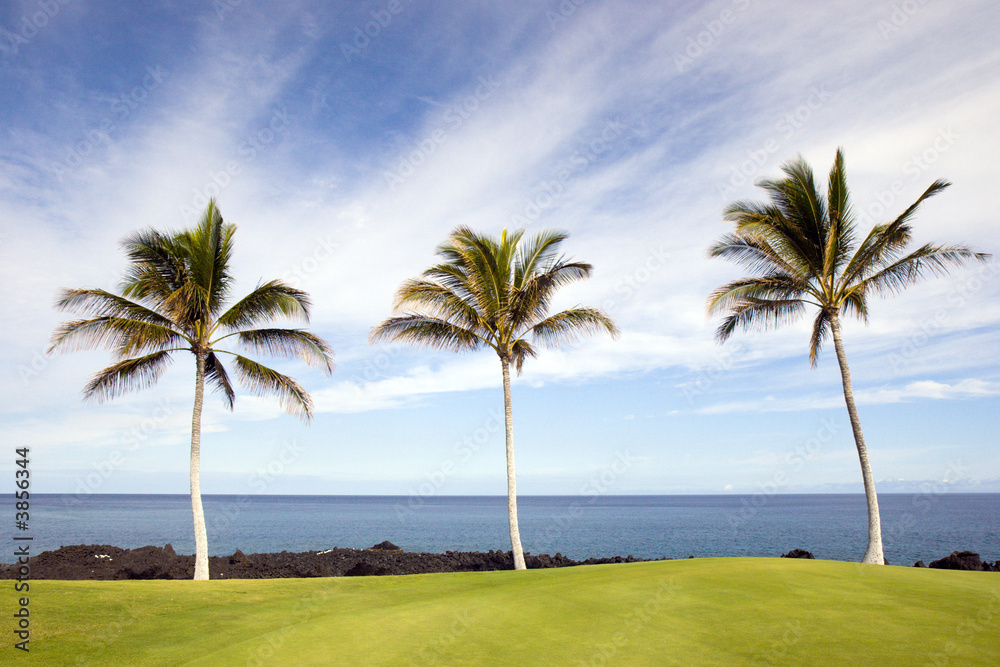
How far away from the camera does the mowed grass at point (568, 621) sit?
6.32 metres

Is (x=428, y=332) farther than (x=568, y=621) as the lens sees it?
Yes

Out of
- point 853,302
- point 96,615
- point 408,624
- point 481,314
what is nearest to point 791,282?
point 853,302

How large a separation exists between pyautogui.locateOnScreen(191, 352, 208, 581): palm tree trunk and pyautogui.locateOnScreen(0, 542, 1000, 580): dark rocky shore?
490 centimetres

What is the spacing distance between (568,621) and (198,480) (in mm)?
12092

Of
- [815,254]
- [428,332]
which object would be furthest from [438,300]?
[815,254]

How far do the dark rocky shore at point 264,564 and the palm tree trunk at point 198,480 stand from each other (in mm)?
4901

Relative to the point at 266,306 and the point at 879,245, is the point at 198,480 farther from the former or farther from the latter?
the point at 879,245

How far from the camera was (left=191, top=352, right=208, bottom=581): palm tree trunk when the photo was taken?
15141 millimetres

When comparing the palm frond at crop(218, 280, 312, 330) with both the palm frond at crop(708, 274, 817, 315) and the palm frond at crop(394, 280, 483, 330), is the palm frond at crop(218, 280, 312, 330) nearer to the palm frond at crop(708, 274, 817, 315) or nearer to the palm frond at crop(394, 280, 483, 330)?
the palm frond at crop(394, 280, 483, 330)

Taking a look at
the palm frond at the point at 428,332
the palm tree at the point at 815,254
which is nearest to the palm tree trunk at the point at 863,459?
the palm tree at the point at 815,254

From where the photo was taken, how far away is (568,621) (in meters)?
7.65

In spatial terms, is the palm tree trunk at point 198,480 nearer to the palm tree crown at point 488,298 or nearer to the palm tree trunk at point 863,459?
the palm tree crown at point 488,298

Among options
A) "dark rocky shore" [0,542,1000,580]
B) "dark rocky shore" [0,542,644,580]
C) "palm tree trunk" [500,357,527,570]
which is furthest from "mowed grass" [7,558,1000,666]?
"dark rocky shore" [0,542,644,580]

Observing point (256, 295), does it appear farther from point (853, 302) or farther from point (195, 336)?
point (853, 302)
